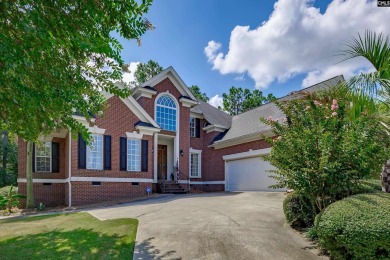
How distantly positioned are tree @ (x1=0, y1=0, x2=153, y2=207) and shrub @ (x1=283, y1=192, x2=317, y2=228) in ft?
16.0

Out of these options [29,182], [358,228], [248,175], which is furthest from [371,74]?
[29,182]

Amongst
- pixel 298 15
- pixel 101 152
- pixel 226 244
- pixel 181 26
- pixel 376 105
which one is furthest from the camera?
pixel 101 152

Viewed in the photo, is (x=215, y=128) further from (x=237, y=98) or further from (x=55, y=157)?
(x=237, y=98)

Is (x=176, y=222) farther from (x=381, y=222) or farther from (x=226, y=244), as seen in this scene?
(x=381, y=222)

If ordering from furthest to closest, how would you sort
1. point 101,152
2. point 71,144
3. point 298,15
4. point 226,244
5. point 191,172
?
point 191,172 < point 101,152 < point 71,144 < point 298,15 < point 226,244

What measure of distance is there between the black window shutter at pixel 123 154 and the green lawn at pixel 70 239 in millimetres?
6358

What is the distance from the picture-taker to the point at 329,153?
18.2ft

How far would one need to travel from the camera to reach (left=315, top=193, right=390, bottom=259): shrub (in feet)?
12.9

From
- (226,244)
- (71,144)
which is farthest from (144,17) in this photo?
(71,144)

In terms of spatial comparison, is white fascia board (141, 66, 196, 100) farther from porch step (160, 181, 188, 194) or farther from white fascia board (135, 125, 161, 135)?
porch step (160, 181, 188, 194)

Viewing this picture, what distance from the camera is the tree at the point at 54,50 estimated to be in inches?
137

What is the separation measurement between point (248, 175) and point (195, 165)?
17.9 feet

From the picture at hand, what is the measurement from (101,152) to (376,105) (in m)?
12.6

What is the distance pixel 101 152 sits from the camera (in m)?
14.1
